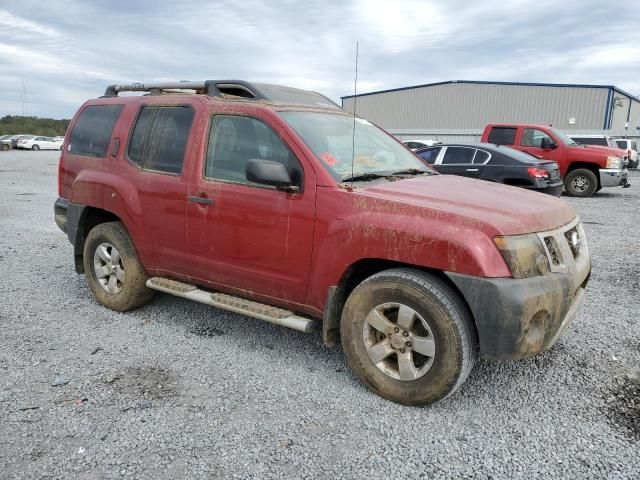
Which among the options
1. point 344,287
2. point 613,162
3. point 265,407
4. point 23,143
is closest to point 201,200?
point 344,287

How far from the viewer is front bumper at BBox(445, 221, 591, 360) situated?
270 cm

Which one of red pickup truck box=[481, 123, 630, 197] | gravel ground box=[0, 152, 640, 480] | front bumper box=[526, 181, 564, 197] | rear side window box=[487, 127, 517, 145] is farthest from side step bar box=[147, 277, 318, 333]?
rear side window box=[487, 127, 517, 145]

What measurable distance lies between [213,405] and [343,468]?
940 mm

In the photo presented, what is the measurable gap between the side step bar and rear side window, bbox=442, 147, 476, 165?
7.69m

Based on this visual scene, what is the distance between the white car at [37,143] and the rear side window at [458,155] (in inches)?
1690

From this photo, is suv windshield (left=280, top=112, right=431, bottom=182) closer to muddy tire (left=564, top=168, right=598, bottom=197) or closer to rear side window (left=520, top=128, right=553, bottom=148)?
rear side window (left=520, top=128, right=553, bottom=148)

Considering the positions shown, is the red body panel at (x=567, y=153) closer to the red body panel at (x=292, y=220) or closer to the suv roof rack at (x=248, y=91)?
the suv roof rack at (x=248, y=91)

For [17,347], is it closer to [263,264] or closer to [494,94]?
[263,264]

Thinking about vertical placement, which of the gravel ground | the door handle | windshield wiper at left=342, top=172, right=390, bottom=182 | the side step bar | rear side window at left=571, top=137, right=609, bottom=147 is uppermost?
rear side window at left=571, top=137, right=609, bottom=147

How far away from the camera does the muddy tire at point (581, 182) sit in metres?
13.6

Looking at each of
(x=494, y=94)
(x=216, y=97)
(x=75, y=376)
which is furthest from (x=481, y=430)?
(x=494, y=94)

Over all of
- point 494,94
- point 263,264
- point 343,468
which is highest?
point 494,94

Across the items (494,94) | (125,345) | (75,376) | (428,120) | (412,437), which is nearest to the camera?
(412,437)

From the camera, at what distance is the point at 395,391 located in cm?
309
